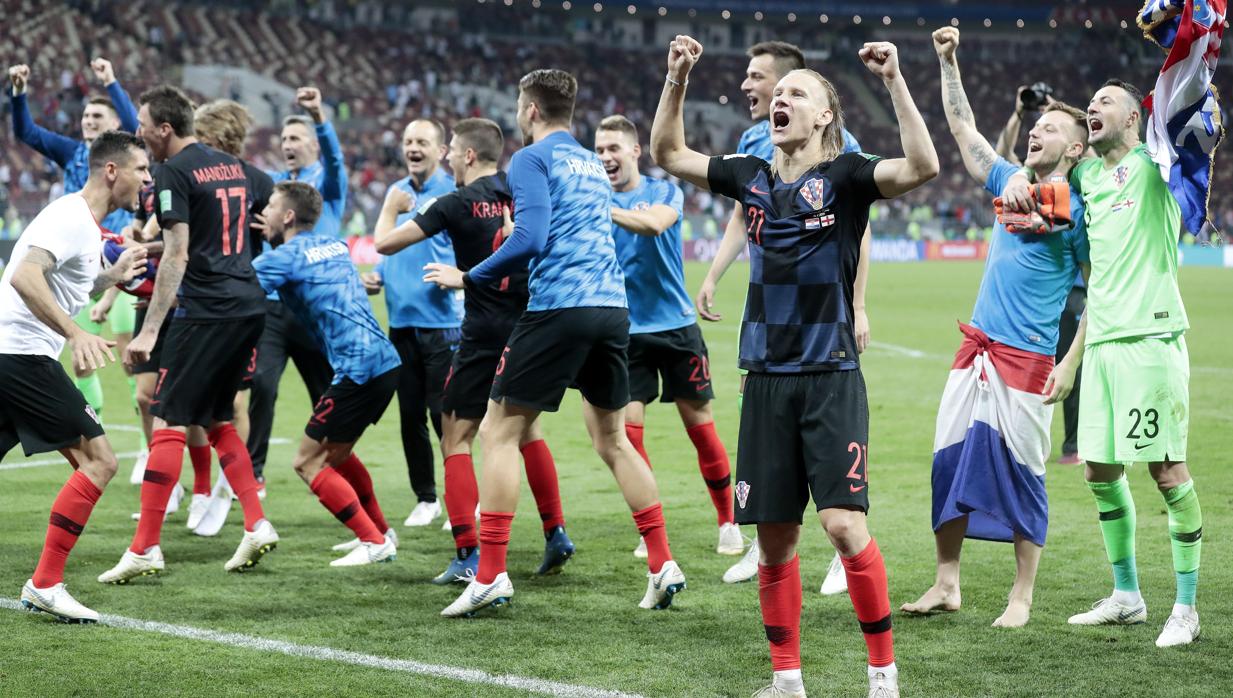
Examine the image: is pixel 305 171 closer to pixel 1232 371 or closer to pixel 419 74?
pixel 1232 371

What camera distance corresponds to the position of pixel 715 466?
7.00 meters

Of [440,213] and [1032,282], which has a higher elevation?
[440,213]

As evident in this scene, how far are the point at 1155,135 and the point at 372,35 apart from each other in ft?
161

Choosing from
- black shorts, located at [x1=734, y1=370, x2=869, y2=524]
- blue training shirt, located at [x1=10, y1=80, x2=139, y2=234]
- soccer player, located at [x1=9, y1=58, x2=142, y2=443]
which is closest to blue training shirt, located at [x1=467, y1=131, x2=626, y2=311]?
black shorts, located at [x1=734, y1=370, x2=869, y2=524]

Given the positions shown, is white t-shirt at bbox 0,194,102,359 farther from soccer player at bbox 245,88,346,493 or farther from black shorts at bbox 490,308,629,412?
soccer player at bbox 245,88,346,493

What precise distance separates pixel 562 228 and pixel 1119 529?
2.57 metres

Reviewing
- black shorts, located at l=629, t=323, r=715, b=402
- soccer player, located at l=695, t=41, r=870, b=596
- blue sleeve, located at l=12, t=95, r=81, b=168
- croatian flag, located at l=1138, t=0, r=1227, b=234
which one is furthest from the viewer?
blue sleeve, located at l=12, t=95, r=81, b=168

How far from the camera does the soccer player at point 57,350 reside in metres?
5.38

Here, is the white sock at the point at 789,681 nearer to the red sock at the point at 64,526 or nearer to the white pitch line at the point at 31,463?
the red sock at the point at 64,526

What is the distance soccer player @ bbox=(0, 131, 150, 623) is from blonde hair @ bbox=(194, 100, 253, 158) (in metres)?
1.43

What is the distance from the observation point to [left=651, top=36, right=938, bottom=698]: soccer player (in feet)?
14.3

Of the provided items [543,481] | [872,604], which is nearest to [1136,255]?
[872,604]

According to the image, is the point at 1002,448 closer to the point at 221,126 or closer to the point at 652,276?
the point at 652,276

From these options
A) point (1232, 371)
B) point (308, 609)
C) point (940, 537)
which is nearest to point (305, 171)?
point (308, 609)
